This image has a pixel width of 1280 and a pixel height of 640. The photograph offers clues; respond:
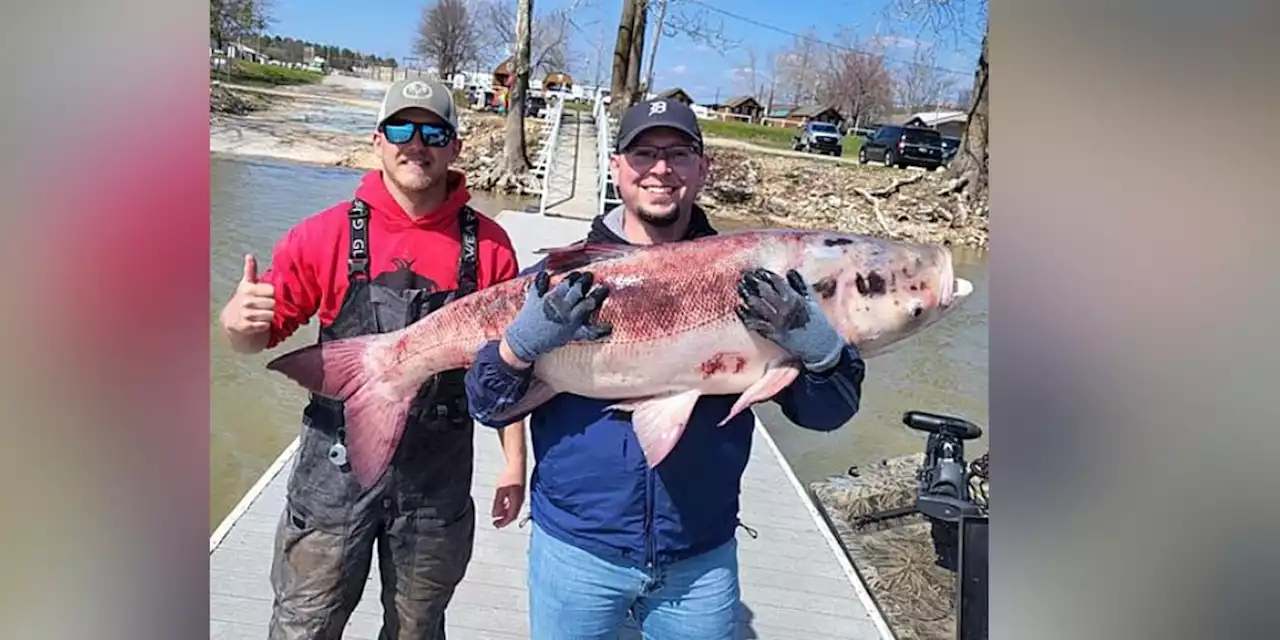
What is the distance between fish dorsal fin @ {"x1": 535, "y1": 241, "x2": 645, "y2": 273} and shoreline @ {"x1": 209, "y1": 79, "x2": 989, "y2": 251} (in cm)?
276

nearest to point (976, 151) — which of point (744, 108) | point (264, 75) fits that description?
point (744, 108)

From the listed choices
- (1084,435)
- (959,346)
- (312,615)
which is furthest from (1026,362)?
(959,346)

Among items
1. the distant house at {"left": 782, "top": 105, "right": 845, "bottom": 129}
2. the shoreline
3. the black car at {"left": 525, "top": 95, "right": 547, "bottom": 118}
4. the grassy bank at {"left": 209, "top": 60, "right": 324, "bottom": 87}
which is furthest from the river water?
the distant house at {"left": 782, "top": 105, "right": 845, "bottom": 129}

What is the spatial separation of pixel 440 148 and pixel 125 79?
53 centimetres

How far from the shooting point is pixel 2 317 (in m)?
1.39

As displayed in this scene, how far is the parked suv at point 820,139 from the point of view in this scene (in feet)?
28.1

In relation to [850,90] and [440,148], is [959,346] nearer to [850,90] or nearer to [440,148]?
[440,148]

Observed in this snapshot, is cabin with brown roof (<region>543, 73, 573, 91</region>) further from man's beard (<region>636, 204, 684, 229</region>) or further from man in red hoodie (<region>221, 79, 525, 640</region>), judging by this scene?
man's beard (<region>636, 204, 684, 229</region>)

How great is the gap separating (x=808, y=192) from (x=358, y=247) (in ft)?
22.3

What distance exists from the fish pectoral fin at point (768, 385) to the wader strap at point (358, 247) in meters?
0.72

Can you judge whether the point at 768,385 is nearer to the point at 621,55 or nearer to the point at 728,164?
the point at 621,55

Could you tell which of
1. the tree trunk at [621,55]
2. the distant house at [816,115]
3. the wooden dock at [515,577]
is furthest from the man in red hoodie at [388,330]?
the distant house at [816,115]

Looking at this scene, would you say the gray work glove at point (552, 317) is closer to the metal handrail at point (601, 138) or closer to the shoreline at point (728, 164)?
the metal handrail at point (601, 138)

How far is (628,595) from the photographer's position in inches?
59.5
